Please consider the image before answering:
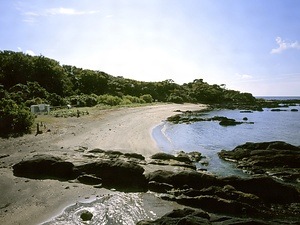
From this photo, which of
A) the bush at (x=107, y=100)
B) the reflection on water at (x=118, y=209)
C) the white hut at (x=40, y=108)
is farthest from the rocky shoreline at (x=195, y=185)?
the bush at (x=107, y=100)

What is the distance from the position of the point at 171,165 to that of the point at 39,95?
42.8 m

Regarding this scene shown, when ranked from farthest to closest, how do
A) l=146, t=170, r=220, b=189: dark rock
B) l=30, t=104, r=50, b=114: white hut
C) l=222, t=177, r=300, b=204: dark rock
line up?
1. l=30, t=104, r=50, b=114: white hut
2. l=146, t=170, r=220, b=189: dark rock
3. l=222, t=177, r=300, b=204: dark rock

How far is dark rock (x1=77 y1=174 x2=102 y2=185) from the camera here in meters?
15.5

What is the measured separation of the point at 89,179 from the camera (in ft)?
51.4

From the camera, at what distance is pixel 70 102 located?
57125mm

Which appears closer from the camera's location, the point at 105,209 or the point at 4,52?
the point at 105,209

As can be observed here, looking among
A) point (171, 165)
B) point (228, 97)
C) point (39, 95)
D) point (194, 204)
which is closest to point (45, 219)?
point (194, 204)

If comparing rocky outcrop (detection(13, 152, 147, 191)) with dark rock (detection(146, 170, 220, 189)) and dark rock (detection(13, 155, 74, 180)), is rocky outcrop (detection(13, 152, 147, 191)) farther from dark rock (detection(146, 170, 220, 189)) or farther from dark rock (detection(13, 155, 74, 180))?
dark rock (detection(146, 170, 220, 189))

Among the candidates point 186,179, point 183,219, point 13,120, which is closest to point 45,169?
point 186,179

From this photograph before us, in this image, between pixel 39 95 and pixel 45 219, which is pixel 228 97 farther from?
pixel 45 219

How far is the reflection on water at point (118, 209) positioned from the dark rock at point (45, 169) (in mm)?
3826

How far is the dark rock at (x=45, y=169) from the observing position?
16.1 meters

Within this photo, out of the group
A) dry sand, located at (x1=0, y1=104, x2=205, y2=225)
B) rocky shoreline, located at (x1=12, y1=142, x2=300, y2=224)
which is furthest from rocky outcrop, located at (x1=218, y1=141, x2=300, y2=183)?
dry sand, located at (x1=0, y1=104, x2=205, y2=225)

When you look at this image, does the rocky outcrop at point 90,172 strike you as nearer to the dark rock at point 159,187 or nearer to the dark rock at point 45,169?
the dark rock at point 45,169
